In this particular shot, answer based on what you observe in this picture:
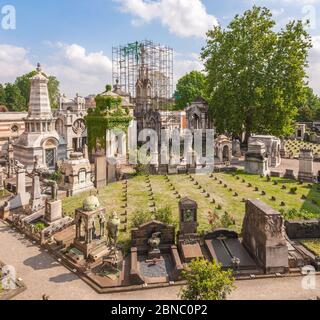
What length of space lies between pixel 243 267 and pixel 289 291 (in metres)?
1.74

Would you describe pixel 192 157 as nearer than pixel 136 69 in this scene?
Yes

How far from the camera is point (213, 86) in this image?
115ft

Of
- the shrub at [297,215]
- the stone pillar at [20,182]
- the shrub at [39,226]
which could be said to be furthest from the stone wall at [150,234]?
the stone pillar at [20,182]

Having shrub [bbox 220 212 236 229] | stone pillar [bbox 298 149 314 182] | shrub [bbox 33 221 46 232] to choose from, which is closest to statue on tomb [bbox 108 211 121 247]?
shrub [bbox 33 221 46 232]

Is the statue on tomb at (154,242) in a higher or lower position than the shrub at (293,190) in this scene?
lower

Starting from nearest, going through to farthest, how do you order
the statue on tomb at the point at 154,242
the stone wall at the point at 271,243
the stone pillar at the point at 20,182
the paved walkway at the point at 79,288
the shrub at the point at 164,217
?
1. the paved walkway at the point at 79,288
2. the stone wall at the point at 271,243
3. the statue on tomb at the point at 154,242
4. the shrub at the point at 164,217
5. the stone pillar at the point at 20,182

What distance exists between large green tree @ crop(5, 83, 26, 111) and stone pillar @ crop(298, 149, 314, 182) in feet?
187

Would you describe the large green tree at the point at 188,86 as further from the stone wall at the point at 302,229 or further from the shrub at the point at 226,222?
the stone wall at the point at 302,229

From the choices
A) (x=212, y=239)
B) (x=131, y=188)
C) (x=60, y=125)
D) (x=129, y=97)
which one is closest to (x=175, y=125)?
(x=129, y=97)

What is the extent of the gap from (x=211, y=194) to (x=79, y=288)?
11.8 metres

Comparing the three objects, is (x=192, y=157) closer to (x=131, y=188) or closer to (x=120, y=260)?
(x=131, y=188)

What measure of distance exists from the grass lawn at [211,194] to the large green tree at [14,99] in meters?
49.7

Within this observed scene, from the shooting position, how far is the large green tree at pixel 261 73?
104ft

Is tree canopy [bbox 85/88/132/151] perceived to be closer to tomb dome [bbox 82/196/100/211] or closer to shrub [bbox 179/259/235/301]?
tomb dome [bbox 82/196/100/211]
